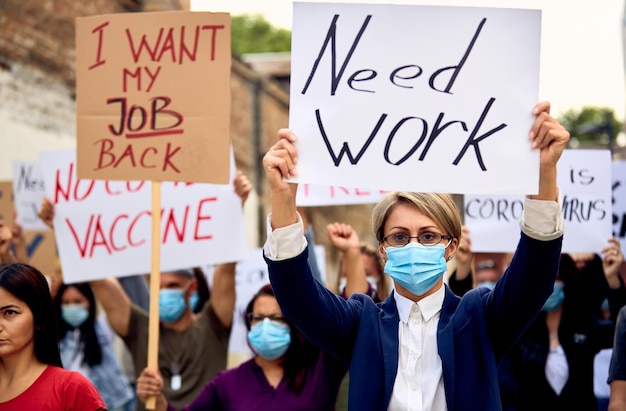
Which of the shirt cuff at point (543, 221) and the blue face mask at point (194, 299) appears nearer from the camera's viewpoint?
the shirt cuff at point (543, 221)

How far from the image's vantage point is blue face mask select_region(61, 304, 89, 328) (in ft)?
18.8

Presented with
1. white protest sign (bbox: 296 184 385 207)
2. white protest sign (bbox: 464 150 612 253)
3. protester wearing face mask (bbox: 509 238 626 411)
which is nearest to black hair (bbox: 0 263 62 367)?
white protest sign (bbox: 296 184 385 207)

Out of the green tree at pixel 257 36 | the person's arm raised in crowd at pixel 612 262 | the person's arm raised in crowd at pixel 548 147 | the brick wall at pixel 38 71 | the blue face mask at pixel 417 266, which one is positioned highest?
the green tree at pixel 257 36

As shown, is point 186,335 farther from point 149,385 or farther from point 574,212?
point 574,212

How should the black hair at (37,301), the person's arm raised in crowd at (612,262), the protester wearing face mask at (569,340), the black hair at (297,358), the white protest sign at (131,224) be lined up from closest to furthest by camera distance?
the black hair at (37,301) → the black hair at (297,358) → the protester wearing face mask at (569,340) → the person's arm raised in crowd at (612,262) → the white protest sign at (131,224)

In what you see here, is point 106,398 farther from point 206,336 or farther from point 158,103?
point 158,103

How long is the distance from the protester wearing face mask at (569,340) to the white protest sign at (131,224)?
166 centimetres

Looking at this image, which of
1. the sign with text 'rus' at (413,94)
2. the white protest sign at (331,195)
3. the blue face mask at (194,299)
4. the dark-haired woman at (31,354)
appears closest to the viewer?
the sign with text 'rus' at (413,94)

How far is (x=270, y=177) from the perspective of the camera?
2705 mm

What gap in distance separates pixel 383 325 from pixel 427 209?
39 cm

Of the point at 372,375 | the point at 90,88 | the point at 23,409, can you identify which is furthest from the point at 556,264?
the point at 90,88

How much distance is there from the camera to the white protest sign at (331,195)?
555 centimetres

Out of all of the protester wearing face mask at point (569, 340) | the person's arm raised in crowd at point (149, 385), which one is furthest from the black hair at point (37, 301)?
the protester wearing face mask at point (569, 340)

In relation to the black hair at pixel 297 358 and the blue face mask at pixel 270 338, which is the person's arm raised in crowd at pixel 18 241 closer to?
the blue face mask at pixel 270 338
